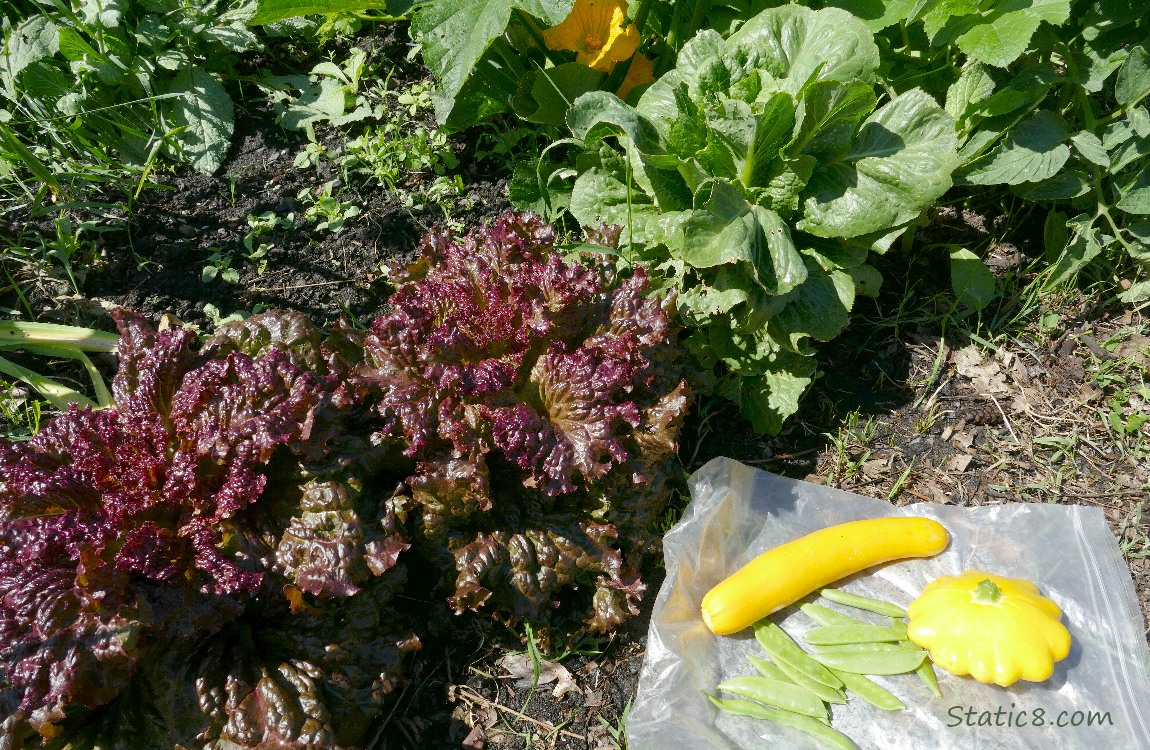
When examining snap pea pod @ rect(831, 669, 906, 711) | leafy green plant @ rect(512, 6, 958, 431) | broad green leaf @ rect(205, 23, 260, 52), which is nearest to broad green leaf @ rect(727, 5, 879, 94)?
leafy green plant @ rect(512, 6, 958, 431)

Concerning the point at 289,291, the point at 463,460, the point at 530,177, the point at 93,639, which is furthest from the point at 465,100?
the point at 93,639

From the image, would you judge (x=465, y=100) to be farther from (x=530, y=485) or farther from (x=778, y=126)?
(x=530, y=485)

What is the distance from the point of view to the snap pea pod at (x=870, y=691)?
2.67 m

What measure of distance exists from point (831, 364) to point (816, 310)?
1.87 feet

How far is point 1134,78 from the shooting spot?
3.17m

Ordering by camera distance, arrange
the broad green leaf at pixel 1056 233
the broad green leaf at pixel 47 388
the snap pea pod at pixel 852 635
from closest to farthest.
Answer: the snap pea pod at pixel 852 635 < the broad green leaf at pixel 47 388 < the broad green leaf at pixel 1056 233

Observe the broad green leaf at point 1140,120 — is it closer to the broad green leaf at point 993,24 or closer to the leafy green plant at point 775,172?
the broad green leaf at point 993,24

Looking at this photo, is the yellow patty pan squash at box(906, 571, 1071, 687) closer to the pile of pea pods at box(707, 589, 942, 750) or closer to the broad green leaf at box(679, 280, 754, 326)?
the pile of pea pods at box(707, 589, 942, 750)

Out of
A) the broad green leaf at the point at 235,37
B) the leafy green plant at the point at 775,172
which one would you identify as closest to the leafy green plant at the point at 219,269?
the broad green leaf at the point at 235,37

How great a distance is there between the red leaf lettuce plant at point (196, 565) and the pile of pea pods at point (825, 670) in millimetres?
1160

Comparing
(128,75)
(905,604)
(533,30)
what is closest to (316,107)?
(128,75)

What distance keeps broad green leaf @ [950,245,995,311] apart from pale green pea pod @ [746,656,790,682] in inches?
73.4

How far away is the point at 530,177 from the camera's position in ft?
11.9

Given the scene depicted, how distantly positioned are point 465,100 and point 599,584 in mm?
2307
